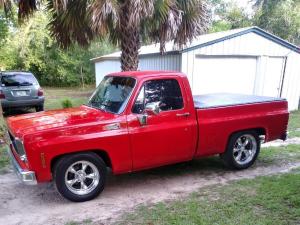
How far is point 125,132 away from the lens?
187 inches

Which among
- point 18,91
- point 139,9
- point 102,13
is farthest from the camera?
point 18,91

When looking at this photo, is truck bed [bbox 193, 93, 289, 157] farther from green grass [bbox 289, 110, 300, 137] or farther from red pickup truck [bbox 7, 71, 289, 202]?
green grass [bbox 289, 110, 300, 137]

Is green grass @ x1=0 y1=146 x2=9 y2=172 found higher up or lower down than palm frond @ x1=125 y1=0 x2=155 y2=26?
lower down

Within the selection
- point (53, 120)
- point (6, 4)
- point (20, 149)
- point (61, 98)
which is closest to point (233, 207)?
point (53, 120)

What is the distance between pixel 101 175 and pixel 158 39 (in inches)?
211

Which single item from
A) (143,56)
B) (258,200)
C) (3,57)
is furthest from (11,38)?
(258,200)

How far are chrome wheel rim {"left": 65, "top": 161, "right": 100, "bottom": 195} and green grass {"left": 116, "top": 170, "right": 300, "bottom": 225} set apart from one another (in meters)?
0.82

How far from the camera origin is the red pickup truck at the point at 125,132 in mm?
4363

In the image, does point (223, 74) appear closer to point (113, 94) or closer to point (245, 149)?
point (245, 149)

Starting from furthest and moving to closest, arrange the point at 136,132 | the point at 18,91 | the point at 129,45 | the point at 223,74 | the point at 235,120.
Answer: the point at 223,74
the point at 18,91
the point at 129,45
the point at 235,120
the point at 136,132

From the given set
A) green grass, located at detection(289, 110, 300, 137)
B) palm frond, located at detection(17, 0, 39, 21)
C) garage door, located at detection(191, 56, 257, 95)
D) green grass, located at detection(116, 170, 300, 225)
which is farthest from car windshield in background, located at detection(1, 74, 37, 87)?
green grass, located at detection(289, 110, 300, 137)

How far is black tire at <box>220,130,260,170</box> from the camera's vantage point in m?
5.87

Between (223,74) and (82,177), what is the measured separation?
882 centimetres

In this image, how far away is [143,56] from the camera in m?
13.7
